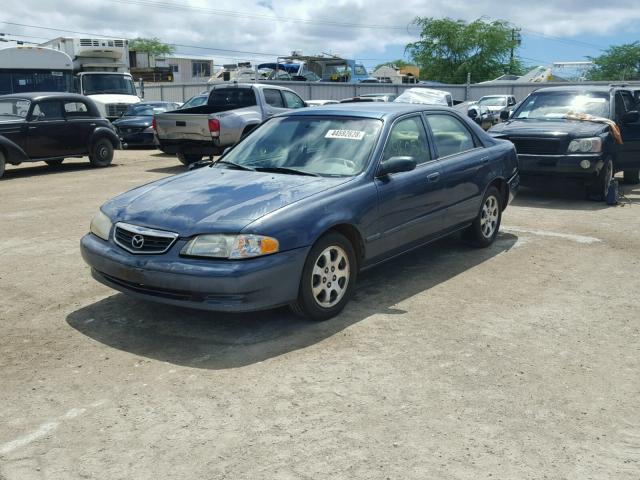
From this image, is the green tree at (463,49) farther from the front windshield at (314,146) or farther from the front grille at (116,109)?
the front windshield at (314,146)

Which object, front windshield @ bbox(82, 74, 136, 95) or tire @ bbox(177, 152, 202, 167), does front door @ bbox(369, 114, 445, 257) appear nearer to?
tire @ bbox(177, 152, 202, 167)

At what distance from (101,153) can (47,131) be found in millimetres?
1576

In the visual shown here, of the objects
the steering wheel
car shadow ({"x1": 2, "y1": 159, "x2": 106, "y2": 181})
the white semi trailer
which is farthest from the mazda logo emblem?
the white semi trailer

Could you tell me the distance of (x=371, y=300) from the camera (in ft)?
18.2

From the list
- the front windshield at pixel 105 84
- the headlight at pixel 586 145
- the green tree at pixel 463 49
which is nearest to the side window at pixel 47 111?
the front windshield at pixel 105 84

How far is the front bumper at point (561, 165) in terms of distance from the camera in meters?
9.95

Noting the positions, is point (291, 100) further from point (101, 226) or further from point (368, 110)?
point (101, 226)

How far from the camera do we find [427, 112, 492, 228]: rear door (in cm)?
638

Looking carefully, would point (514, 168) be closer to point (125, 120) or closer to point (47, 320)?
point (47, 320)

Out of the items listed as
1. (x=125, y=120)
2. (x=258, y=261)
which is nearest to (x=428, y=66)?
(x=125, y=120)

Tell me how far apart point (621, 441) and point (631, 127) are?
9.12m

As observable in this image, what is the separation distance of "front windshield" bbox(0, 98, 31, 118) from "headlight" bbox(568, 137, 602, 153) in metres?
10.4

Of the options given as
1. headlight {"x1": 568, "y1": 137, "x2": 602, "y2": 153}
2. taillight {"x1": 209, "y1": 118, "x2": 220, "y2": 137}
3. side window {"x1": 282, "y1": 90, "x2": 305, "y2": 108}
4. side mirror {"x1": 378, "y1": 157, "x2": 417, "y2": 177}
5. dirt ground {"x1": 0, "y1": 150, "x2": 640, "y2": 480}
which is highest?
side window {"x1": 282, "y1": 90, "x2": 305, "y2": 108}

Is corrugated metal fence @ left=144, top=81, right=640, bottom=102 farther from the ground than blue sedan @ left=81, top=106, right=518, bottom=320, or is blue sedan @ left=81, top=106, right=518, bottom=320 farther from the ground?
corrugated metal fence @ left=144, top=81, right=640, bottom=102
